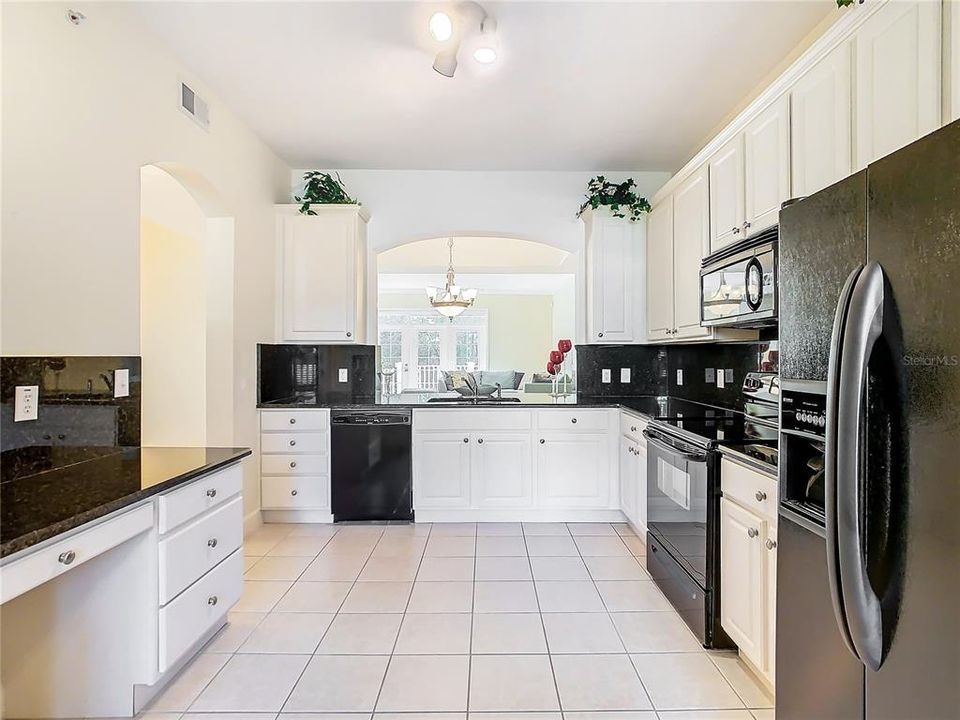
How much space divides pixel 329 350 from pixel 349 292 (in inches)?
22.9

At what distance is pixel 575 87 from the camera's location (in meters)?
2.95

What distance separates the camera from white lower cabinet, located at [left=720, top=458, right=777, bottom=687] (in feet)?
5.86

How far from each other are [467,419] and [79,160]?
8.58 ft

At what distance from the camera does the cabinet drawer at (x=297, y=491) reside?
12.7ft

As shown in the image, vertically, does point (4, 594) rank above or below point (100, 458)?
below

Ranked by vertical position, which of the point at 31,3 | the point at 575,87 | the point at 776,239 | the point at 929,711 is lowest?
the point at 929,711

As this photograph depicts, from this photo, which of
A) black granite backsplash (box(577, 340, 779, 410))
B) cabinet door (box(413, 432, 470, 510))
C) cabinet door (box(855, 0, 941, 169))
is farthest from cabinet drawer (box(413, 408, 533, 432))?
cabinet door (box(855, 0, 941, 169))

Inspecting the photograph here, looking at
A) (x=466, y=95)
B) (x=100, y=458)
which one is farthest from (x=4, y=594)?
(x=466, y=95)

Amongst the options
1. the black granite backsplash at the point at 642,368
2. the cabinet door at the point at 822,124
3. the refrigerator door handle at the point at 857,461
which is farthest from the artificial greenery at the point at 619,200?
the refrigerator door handle at the point at 857,461

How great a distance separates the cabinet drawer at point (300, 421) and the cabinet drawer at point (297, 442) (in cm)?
4

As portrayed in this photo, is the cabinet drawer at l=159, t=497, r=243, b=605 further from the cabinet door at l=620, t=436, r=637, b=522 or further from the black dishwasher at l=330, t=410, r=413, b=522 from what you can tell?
the cabinet door at l=620, t=436, r=637, b=522

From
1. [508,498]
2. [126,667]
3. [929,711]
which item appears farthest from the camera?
[508,498]

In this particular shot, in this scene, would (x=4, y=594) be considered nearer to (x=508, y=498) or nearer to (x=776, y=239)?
(x=776, y=239)

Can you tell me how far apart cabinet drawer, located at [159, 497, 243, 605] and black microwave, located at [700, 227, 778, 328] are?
234 centimetres
